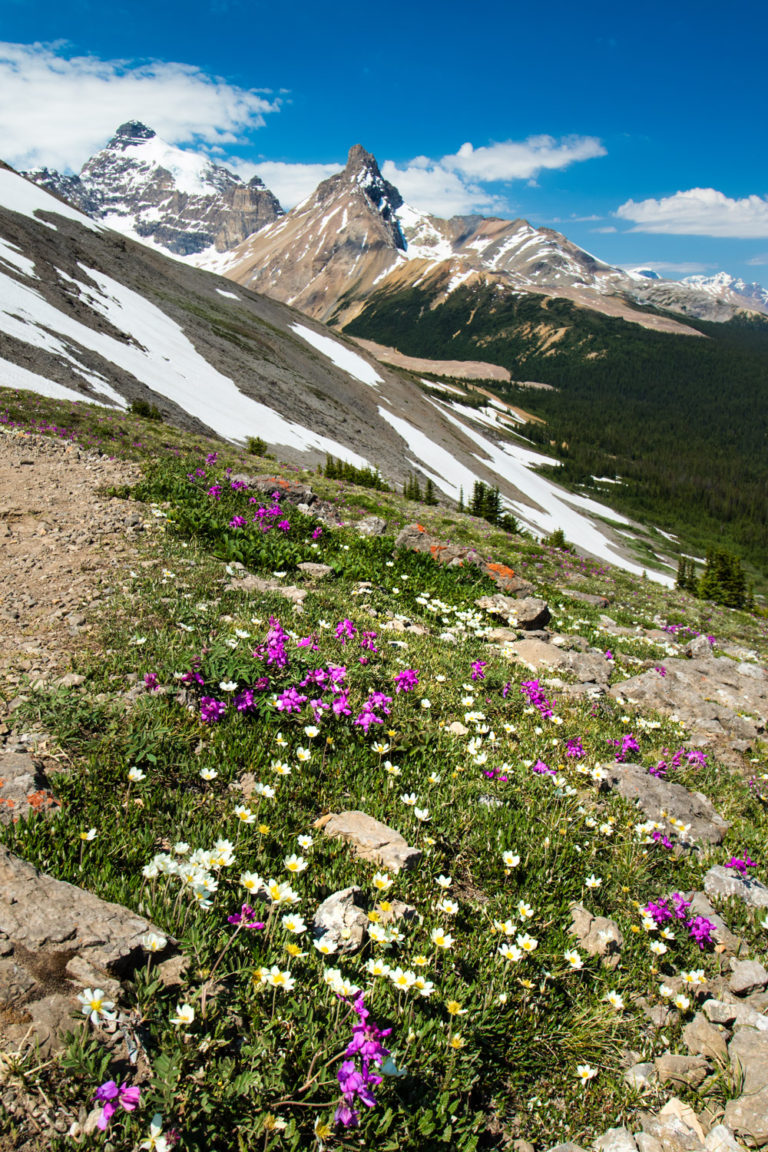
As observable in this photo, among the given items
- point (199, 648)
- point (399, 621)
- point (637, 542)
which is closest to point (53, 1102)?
point (199, 648)

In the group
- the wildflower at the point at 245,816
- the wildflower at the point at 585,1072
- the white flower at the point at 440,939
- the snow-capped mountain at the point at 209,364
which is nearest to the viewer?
the wildflower at the point at 585,1072

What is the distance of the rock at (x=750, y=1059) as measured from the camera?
122 inches

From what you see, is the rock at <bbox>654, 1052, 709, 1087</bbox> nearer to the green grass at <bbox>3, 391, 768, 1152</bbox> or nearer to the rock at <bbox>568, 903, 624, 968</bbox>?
the green grass at <bbox>3, 391, 768, 1152</bbox>

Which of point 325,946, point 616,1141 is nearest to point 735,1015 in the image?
point 616,1141

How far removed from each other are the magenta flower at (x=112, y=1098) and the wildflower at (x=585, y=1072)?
2231 mm

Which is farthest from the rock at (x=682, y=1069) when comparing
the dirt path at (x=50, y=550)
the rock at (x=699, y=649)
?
the rock at (x=699, y=649)

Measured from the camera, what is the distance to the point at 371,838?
3.94 meters

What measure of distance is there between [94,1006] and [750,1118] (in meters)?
3.31

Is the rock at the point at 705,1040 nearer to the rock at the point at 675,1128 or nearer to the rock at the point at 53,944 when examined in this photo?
the rock at the point at 675,1128

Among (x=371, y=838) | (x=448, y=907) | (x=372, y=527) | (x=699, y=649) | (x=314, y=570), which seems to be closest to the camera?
(x=448, y=907)

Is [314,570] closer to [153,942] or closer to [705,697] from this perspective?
[705,697]

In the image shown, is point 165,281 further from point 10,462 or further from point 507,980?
point 507,980

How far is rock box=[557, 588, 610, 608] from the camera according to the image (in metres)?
14.9

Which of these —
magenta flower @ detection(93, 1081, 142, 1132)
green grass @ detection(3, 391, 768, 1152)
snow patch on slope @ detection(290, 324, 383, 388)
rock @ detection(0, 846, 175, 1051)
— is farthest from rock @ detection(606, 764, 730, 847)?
snow patch on slope @ detection(290, 324, 383, 388)
